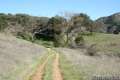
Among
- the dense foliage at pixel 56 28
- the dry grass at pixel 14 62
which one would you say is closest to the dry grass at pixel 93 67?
the dry grass at pixel 14 62

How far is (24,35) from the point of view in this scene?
84375mm

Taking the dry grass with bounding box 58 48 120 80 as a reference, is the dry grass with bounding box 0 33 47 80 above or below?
above

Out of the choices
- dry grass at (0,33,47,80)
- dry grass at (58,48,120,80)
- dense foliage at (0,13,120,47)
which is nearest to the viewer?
dry grass at (0,33,47,80)

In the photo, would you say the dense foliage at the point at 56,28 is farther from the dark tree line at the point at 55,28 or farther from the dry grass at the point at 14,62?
the dry grass at the point at 14,62

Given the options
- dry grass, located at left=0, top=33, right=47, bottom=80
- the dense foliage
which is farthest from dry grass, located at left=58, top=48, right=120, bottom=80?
the dense foliage

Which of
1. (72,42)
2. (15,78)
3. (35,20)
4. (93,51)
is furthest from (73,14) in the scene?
(15,78)

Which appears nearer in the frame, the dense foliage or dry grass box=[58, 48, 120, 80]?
dry grass box=[58, 48, 120, 80]

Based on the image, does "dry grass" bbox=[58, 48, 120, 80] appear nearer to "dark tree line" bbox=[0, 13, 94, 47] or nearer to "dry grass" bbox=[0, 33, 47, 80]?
"dry grass" bbox=[0, 33, 47, 80]

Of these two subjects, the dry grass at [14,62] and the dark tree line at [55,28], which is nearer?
the dry grass at [14,62]

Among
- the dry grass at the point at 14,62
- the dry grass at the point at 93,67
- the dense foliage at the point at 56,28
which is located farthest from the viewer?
the dense foliage at the point at 56,28

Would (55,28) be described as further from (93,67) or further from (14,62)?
(14,62)

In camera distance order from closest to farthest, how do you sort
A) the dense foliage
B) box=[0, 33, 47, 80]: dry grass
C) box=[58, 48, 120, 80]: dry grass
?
box=[0, 33, 47, 80]: dry grass < box=[58, 48, 120, 80]: dry grass < the dense foliage

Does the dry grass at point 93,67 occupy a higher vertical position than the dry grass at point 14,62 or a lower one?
lower

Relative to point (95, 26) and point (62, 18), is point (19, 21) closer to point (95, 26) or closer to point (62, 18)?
point (62, 18)
